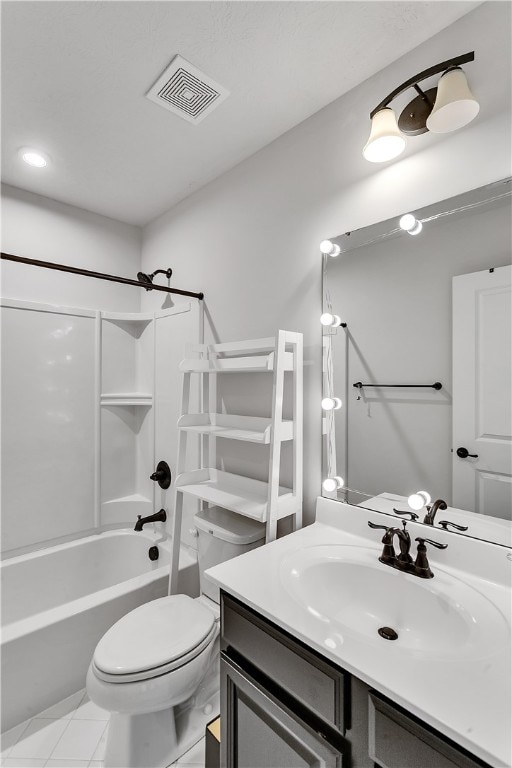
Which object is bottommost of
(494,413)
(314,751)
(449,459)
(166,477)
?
(314,751)

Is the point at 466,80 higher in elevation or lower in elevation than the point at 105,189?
lower

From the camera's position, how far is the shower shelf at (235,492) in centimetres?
147

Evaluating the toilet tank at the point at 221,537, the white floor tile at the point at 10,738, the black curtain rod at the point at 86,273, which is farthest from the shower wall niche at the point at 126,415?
the white floor tile at the point at 10,738

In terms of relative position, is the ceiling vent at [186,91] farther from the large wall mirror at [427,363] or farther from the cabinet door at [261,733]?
the cabinet door at [261,733]

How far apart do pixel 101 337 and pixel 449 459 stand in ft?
7.28

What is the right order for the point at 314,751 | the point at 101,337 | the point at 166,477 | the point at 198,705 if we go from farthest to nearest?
the point at 101,337 → the point at 166,477 → the point at 198,705 → the point at 314,751

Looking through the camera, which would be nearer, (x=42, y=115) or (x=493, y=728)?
(x=493, y=728)

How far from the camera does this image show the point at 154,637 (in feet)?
4.49

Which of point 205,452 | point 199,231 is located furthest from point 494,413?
point 199,231

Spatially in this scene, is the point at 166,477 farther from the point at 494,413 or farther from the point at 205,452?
the point at 494,413

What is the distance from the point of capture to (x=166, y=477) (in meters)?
2.35

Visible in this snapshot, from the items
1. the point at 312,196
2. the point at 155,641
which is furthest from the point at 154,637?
the point at 312,196

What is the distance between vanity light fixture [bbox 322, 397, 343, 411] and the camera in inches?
57.4

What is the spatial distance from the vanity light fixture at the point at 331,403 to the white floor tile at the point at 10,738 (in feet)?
5.92
